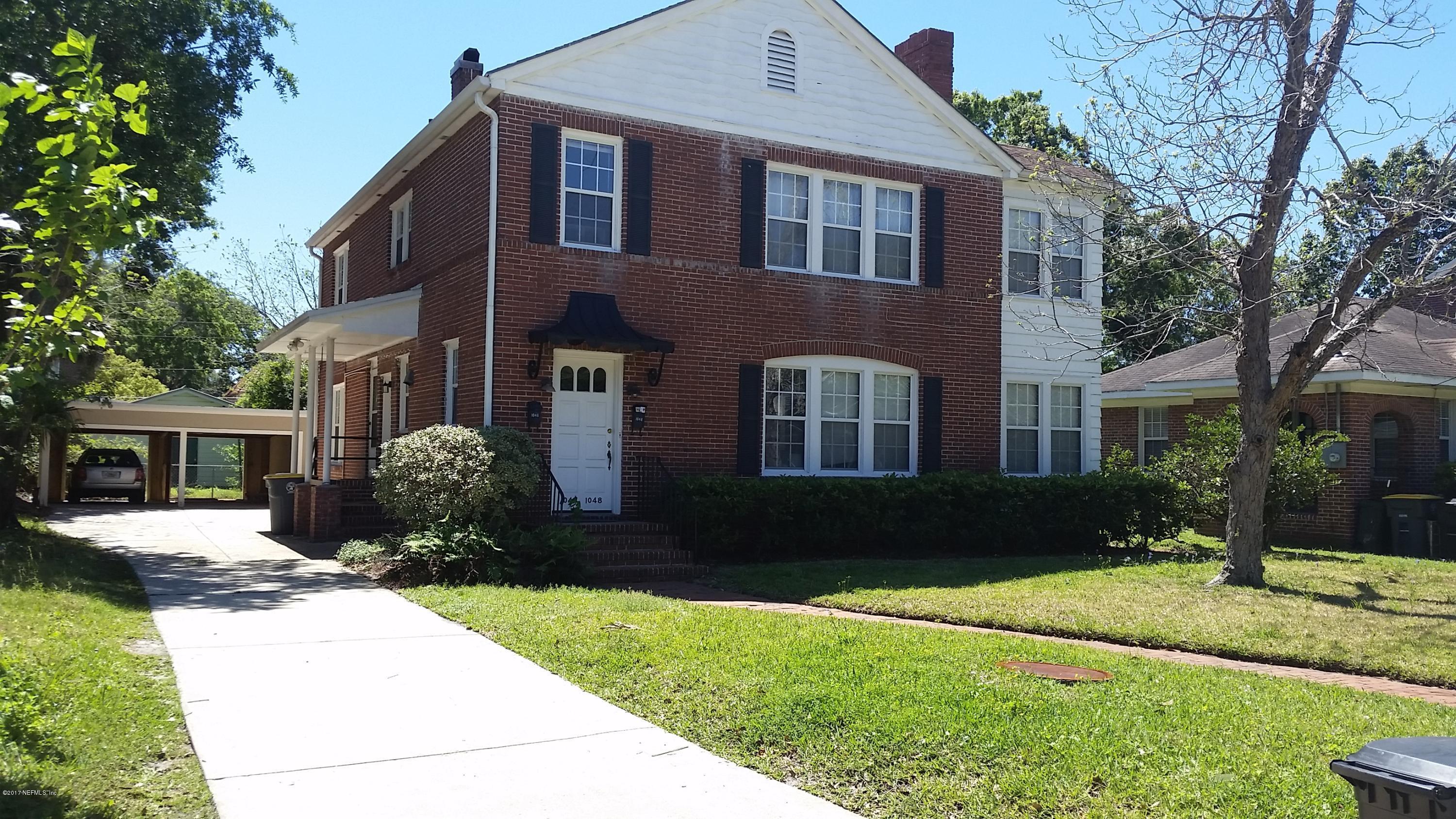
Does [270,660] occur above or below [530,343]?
below

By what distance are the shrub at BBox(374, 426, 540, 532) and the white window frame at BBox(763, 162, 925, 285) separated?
507cm

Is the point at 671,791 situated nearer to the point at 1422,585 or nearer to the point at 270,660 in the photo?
the point at 270,660

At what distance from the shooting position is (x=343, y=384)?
75.4 ft

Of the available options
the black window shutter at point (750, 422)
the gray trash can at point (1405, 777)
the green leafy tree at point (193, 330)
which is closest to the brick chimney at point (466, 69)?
the black window shutter at point (750, 422)

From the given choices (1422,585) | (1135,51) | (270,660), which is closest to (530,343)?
(270,660)

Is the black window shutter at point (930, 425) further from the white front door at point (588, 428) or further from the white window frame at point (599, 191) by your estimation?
the white window frame at point (599, 191)

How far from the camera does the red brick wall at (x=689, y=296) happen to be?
1441 centimetres

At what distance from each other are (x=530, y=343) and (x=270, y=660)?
23.0ft

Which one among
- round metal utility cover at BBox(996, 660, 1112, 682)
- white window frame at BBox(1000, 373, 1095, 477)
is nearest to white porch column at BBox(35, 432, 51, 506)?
white window frame at BBox(1000, 373, 1095, 477)

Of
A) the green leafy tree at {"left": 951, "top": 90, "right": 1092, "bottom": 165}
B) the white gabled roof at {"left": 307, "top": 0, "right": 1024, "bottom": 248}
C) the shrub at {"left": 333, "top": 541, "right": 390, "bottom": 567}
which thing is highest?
the green leafy tree at {"left": 951, "top": 90, "right": 1092, "bottom": 165}

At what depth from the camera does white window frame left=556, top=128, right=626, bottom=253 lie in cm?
1474

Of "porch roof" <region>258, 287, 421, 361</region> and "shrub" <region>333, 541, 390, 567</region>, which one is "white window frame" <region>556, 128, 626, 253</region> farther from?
"shrub" <region>333, 541, 390, 567</region>

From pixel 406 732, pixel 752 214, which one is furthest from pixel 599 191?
pixel 406 732

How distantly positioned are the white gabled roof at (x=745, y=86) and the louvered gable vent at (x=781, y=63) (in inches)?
5.3
